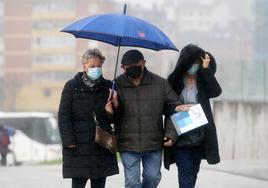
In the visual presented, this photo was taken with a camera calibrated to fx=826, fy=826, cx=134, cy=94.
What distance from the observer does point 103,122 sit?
21.9ft

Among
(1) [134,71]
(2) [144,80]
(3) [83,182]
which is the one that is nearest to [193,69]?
(2) [144,80]

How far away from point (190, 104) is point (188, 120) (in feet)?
0.53

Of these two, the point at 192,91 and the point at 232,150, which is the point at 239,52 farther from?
the point at 192,91

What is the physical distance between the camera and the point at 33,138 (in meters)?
39.7

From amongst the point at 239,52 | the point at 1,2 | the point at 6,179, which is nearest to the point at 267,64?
the point at 6,179

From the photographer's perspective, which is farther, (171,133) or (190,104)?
(190,104)

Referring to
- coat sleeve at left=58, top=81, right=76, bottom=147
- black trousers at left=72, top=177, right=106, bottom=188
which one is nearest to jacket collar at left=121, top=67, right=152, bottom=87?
coat sleeve at left=58, top=81, right=76, bottom=147

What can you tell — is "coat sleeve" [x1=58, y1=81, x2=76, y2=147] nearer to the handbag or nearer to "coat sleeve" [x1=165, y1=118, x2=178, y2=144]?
the handbag

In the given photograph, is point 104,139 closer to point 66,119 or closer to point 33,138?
point 66,119

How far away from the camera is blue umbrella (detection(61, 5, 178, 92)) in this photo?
6480 millimetres

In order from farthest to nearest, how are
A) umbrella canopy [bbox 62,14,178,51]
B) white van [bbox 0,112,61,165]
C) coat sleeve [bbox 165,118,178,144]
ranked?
white van [bbox 0,112,61,165] → coat sleeve [bbox 165,118,178,144] → umbrella canopy [bbox 62,14,178,51]

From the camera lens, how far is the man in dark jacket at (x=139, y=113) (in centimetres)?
665

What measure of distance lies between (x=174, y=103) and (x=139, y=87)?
0.31 metres

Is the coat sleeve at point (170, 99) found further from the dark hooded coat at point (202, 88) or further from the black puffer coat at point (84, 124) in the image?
the black puffer coat at point (84, 124)
